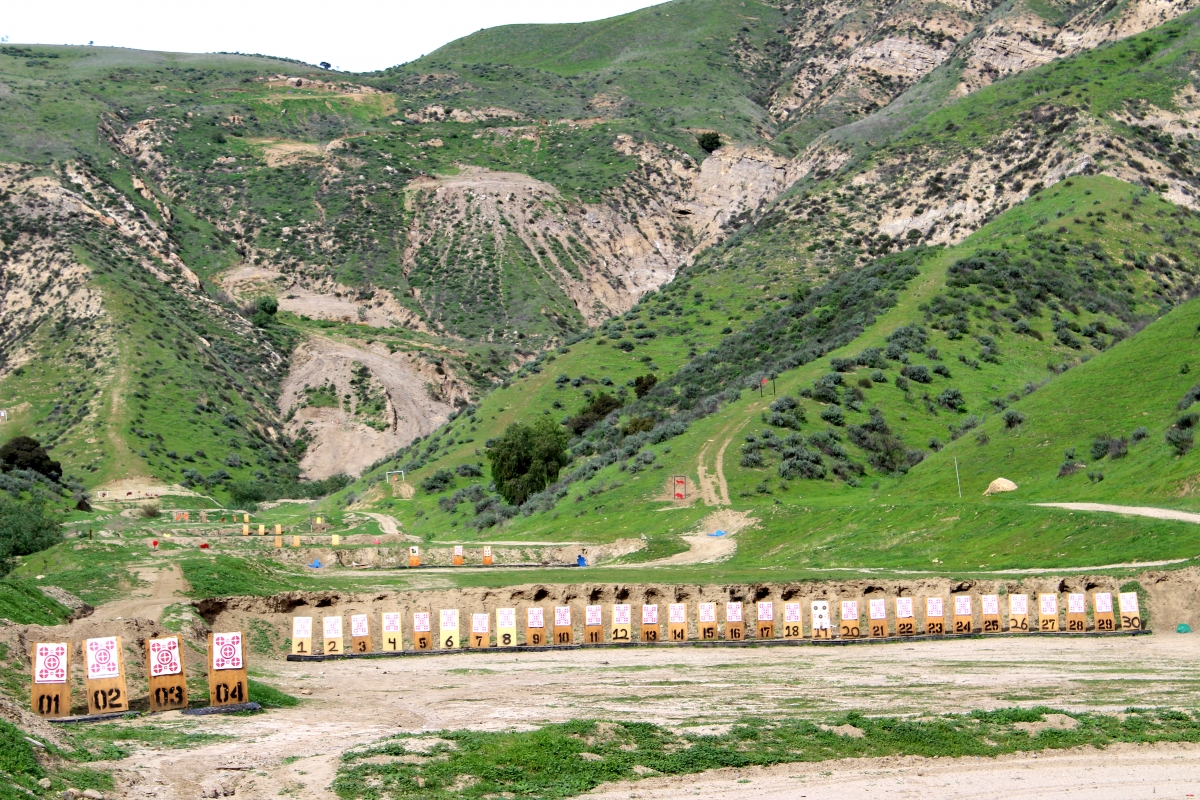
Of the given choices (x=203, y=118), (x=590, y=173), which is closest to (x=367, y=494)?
(x=590, y=173)

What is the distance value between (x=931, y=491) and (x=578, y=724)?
120 feet

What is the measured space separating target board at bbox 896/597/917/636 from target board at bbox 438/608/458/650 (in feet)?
40.1

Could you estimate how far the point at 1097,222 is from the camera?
89750 millimetres

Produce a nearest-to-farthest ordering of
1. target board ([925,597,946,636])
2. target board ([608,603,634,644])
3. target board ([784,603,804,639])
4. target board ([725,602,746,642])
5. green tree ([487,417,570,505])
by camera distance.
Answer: target board ([925,597,946,636]) → target board ([784,603,804,639]) → target board ([725,602,746,642]) → target board ([608,603,634,644]) → green tree ([487,417,570,505])

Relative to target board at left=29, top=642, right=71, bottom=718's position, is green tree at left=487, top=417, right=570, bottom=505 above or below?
above

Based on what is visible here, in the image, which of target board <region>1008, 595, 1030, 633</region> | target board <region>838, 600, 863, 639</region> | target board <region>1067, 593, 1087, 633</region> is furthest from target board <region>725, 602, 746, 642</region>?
→ target board <region>1067, 593, 1087, 633</region>

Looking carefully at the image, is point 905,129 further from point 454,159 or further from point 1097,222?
point 454,159

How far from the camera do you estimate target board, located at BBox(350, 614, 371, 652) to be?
32594mm

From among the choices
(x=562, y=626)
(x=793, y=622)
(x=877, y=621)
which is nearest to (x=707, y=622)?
(x=793, y=622)

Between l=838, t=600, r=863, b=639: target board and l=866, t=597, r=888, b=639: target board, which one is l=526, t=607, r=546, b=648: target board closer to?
l=838, t=600, r=863, b=639: target board

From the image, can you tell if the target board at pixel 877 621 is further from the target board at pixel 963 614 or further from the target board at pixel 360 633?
the target board at pixel 360 633

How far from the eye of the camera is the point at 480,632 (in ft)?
108

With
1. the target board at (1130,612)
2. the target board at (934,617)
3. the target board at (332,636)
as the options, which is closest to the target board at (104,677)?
the target board at (332,636)

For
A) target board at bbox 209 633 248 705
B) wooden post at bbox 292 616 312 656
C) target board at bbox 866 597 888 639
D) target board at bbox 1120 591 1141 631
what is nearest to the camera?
target board at bbox 209 633 248 705
